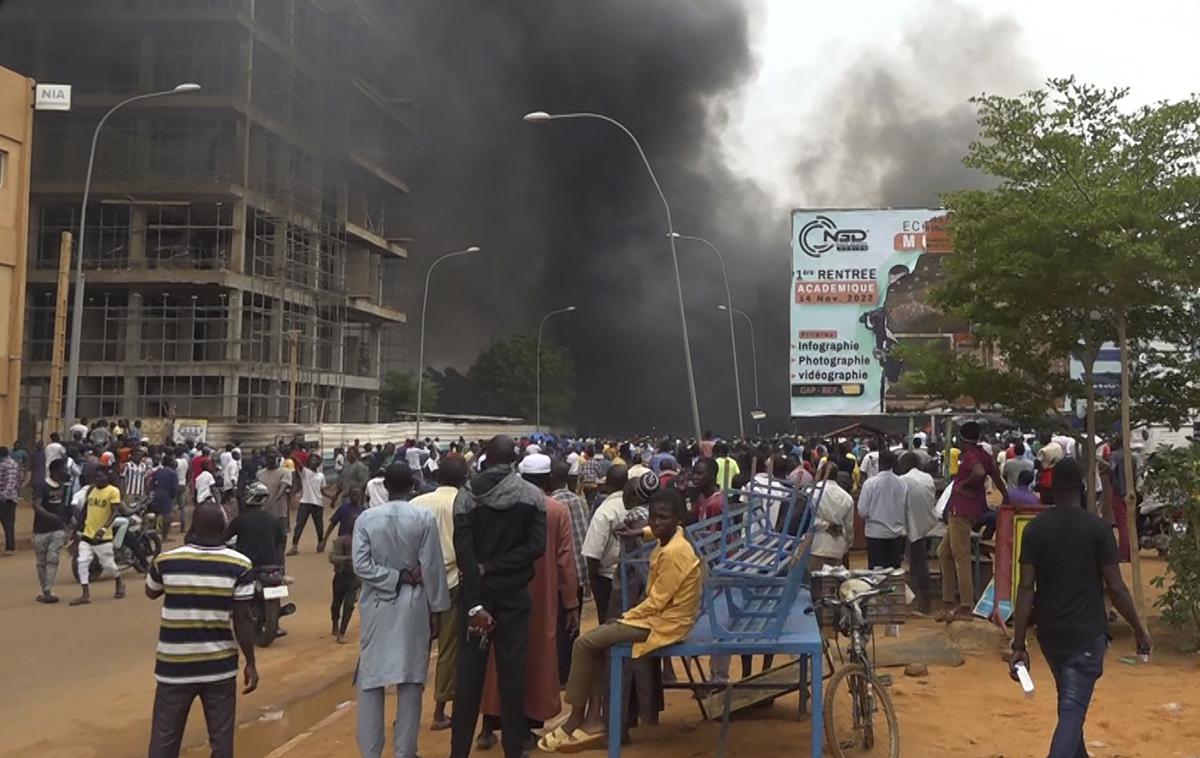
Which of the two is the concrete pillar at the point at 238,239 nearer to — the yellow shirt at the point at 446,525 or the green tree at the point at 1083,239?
the green tree at the point at 1083,239

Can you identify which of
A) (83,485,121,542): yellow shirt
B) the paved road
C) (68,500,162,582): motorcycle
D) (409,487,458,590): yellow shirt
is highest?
(409,487,458,590): yellow shirt

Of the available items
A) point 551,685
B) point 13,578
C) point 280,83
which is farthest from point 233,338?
point 551,685

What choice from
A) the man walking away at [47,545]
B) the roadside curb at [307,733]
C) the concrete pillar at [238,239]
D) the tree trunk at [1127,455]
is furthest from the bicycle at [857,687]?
the concrete pillar at [238,239]

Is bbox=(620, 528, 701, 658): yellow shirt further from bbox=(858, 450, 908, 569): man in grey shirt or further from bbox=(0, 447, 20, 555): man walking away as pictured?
bbox=(0, 447, 20, 555): man walking away

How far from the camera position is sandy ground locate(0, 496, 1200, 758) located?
19.5ft

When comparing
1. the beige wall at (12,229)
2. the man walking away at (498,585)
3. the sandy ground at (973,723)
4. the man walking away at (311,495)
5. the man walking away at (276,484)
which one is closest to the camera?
the man walking away at (498,585)

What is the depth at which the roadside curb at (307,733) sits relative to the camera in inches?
237

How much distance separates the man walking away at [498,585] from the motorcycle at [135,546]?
7932 millimetres

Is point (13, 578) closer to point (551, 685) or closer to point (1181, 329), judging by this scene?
point (551, 685)

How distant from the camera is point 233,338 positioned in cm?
3809

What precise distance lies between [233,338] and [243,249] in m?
3.21

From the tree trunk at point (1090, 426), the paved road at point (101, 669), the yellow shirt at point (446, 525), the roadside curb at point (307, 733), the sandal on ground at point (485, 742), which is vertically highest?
the tree trunk at point (1090, 426)

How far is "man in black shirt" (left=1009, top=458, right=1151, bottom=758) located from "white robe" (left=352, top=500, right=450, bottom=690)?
8.66ft

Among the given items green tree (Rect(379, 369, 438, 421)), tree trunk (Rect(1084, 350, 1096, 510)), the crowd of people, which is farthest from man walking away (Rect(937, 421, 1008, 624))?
green tree (Rect(379, 369, 438, 421))
